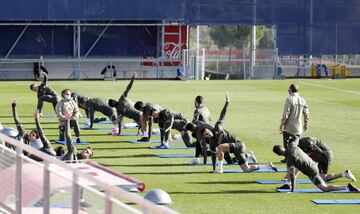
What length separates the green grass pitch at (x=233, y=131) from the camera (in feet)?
62.1

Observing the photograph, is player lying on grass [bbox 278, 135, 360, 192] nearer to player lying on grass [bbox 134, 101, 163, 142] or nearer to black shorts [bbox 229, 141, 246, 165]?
black shorts [bbox 229, 141, 246, 165]

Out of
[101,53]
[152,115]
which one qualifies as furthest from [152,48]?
[152,115]

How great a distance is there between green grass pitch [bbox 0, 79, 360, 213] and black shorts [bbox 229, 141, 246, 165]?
38 centimetres

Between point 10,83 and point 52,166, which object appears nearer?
point 52,166

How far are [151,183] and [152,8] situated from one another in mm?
38406

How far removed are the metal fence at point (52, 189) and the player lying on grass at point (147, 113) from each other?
13383 millimetres

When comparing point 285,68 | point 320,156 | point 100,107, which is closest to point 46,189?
point 320,156

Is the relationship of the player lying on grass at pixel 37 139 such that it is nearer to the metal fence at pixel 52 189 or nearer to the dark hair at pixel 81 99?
the metal fence at pixel 52 189

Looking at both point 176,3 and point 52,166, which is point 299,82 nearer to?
point 176,3

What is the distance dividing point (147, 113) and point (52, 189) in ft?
54.8

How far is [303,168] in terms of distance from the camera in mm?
19328

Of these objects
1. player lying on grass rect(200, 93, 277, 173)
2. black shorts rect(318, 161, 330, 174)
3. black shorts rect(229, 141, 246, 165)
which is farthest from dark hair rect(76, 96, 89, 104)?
black shorts rect(318, 161, 330, 174)

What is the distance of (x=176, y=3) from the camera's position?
58.8 m

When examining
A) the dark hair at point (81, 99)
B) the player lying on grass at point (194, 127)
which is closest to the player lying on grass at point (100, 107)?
the dark hair at point (81, 99)
